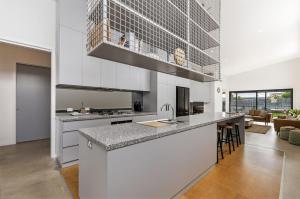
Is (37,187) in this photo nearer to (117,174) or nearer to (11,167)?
(11,167)

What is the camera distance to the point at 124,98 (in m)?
4.35

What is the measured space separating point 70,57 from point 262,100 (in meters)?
10.4

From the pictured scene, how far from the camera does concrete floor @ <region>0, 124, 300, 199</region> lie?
6.18ft

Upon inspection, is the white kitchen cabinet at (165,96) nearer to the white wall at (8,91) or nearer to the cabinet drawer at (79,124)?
the cabinet drawer at (79,124)

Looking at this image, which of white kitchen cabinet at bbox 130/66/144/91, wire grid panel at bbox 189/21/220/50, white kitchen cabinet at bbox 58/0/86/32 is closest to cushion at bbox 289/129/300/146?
wire grid panel at bbox 189/21/220/50

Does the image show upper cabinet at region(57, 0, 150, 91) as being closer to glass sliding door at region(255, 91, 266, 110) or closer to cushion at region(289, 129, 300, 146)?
cushion at region(289, 129, 300, 146)

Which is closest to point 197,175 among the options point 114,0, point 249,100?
point 114,0

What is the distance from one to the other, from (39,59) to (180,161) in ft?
15.3

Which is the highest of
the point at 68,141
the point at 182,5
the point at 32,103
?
the point at 182,5

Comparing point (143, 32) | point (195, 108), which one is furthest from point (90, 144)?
point (195, 108)

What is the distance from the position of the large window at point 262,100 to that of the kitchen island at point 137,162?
9.21 metres

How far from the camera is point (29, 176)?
227 centimetres

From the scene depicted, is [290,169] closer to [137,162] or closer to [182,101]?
[182,101]

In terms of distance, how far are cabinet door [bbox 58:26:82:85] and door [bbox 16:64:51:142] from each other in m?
2.14
